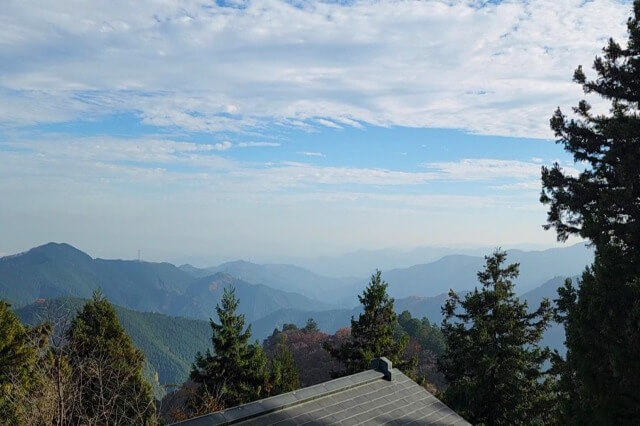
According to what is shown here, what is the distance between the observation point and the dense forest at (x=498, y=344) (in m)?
10.8

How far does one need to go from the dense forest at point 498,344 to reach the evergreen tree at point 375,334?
64 mm

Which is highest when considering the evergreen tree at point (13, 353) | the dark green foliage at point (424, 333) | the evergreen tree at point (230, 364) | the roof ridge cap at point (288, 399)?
the roof ridge cap at point (288, 399)

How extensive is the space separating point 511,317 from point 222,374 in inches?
627

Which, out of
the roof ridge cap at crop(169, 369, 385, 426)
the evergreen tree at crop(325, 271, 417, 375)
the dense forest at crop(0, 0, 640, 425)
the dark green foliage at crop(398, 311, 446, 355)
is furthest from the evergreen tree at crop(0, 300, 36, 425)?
the dark green foliage at crop(398, 311, 446, 355)

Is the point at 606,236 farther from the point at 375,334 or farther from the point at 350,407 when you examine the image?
the point at 375,334

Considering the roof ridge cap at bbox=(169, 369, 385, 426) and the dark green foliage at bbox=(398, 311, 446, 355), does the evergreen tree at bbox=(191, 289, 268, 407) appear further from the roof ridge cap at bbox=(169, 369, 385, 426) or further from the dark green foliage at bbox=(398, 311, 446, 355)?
the dark green foliage at bbox=(398, 311, 446, 355)

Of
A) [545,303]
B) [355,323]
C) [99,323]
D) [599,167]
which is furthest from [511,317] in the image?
[99,323]

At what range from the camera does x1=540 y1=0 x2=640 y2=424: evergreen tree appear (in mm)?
10430

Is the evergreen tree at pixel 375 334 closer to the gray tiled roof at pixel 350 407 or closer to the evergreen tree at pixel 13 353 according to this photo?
the gray tiled roof at pixel 350 407

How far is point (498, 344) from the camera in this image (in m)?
21.9

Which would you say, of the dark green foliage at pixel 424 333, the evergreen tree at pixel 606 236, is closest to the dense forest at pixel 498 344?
the evergreen tree at pixel 606 236

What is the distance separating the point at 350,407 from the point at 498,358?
556 inches

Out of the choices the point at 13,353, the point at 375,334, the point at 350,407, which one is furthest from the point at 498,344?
the point at 13,353

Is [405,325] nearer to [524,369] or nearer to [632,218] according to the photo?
[524,369]
